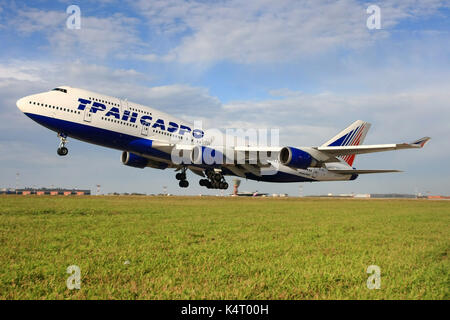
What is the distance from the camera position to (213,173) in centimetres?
4175

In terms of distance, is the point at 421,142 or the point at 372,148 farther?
the point at 372,148

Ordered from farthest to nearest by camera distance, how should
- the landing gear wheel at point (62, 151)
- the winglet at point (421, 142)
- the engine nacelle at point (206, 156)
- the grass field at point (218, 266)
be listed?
the engine nacelle at point (206, 156) → the landing gear wheel at point (62, 151) → the winglet at point (421, 142) → the grass field at point (218, 266)

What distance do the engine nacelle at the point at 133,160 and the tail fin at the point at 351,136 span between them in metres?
22.5

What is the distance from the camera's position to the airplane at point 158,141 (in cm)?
2923

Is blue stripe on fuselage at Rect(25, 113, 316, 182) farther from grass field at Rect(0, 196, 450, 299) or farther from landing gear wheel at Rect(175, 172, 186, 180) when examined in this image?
grass field at Rect(0, 196, 450, 299)

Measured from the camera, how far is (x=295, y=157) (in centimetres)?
3158

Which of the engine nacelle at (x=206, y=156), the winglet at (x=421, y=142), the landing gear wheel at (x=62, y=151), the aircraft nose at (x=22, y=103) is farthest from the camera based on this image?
the engine nacelle at (x=206, y=156)

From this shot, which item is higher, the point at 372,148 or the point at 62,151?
the point at 372,148

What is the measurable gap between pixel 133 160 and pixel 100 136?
9269 mm

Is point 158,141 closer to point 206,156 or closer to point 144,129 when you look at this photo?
point 144,129

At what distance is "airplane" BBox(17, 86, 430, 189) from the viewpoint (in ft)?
95.9
